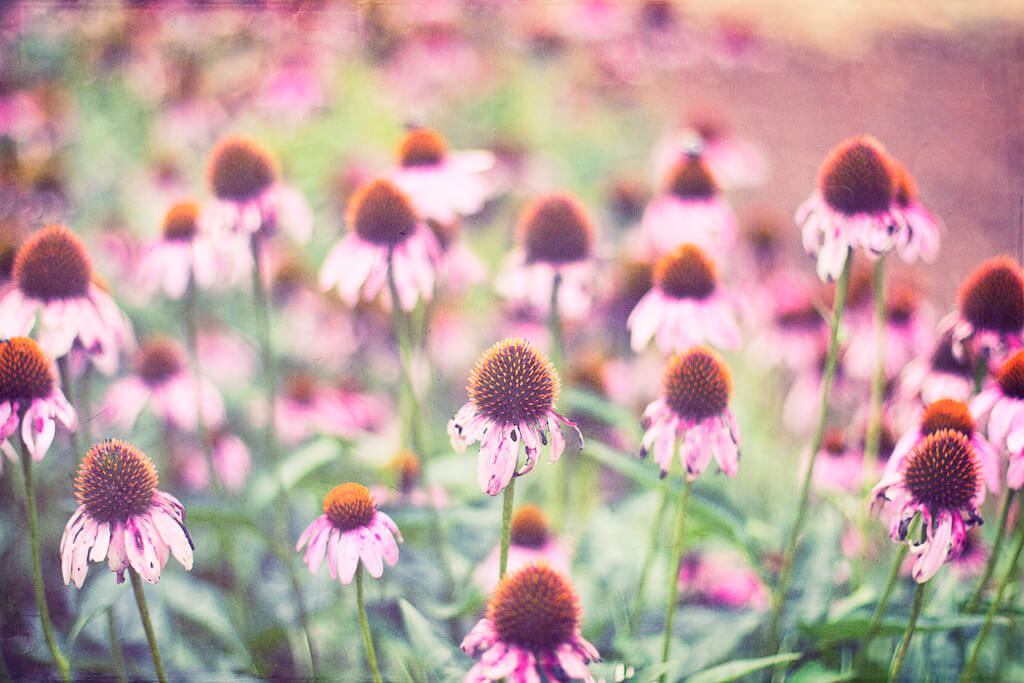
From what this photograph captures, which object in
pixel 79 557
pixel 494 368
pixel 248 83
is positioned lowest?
pixel 79 557

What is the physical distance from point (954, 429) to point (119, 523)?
1029 mm

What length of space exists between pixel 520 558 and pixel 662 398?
0.40 meters

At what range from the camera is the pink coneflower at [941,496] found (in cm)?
86

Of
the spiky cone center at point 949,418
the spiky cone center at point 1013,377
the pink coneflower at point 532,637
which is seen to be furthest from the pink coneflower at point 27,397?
the spiky cone center at point 1013,377

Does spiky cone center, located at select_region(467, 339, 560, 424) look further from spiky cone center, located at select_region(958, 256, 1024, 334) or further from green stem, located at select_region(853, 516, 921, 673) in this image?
spiky cone center, located at select_region(958, 256, 1024, 334)

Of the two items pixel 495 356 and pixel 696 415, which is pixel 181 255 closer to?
pixel 495 356

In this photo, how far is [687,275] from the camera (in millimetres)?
1197

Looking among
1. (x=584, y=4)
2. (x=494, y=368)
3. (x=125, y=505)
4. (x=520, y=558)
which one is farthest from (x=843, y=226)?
(x=584, y=4)

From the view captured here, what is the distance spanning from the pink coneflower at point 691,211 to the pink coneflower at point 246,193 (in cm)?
77

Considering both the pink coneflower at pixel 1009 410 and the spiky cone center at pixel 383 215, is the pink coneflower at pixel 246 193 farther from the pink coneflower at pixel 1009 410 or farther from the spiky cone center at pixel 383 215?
the pink coneflower at pixel 1009 410

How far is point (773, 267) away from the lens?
2.04 m

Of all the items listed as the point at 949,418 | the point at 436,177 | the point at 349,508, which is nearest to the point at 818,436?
the point at 949,418

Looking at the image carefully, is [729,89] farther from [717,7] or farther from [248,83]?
[248,83]

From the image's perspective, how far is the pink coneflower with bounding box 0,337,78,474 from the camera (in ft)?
2.86
